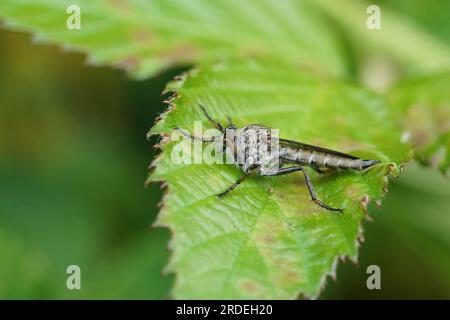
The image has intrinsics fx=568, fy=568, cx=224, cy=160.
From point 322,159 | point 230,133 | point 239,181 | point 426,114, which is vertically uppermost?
point 426,114

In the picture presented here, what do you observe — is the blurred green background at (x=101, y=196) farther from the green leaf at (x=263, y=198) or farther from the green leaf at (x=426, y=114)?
the green leaf at (x=263, y=198)

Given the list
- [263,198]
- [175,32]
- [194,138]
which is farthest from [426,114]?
[175,32]

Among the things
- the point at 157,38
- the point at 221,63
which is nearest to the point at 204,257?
the point at 221,63

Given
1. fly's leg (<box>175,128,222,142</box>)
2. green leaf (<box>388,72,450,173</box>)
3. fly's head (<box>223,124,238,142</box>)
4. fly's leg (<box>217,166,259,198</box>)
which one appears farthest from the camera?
green leaf (<box>388,72,450,173</box>)

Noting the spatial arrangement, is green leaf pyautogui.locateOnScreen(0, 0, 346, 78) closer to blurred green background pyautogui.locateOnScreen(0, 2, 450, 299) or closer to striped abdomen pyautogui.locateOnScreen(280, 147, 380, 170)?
blurred green background pyautogui.locateOnScreen(0, 2, 450, 299)

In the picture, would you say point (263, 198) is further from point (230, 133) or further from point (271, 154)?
point (230, 133)

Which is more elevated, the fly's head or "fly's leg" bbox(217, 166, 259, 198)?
the fly's head

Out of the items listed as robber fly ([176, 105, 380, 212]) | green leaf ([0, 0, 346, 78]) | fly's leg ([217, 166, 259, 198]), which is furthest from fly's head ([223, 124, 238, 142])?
green leaf ([0, 0, 346, 78])
